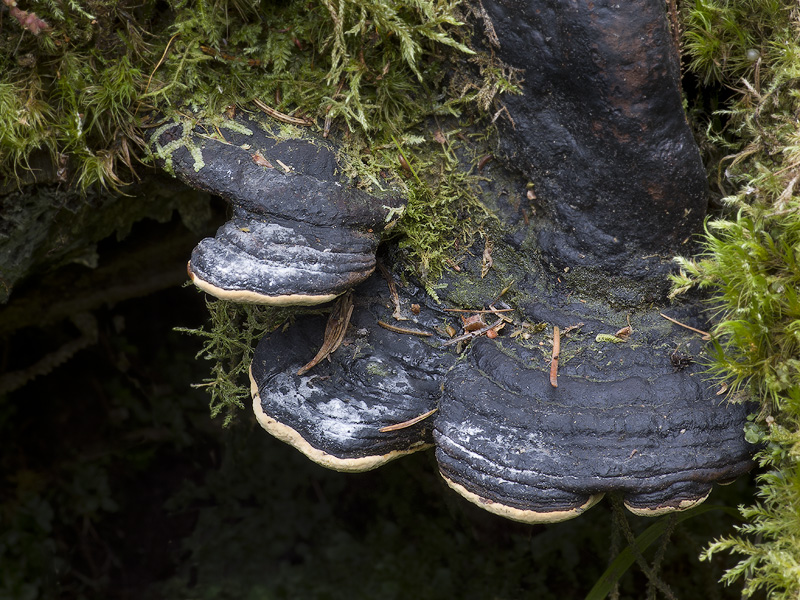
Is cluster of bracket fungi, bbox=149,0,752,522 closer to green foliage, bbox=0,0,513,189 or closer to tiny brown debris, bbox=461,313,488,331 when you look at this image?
tiny brown debris, bbox=461,313,488,331

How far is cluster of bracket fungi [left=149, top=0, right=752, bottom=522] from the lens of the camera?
5.18ft

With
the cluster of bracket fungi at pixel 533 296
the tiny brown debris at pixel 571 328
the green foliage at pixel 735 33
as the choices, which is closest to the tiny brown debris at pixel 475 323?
the cluster of bracket fungi at pixel 533 296

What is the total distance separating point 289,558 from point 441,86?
337cm

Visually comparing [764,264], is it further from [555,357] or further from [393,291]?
[393,291]

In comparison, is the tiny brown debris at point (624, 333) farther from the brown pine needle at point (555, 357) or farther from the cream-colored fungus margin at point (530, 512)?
the cream-colored fungus margin at point (530, 512)

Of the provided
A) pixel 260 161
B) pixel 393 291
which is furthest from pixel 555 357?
pixel 260 161

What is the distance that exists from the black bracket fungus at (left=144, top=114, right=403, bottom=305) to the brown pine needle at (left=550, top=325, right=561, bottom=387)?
58 cm

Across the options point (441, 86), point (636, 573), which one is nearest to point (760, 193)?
point (441, 86)

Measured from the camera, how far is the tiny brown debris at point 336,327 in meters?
1.98

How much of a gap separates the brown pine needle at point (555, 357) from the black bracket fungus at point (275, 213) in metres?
0.58

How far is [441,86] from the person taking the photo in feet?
6.46

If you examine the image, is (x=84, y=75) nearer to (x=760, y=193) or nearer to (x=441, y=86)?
(x=441, y=86)

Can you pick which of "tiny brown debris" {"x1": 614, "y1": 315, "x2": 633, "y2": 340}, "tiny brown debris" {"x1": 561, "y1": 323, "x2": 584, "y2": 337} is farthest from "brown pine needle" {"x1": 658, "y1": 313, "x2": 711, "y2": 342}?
"tiny brown debris" {"x1": 561, "y1": 323, "x2": 584, "y2": 337}

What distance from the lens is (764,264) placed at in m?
1.57
